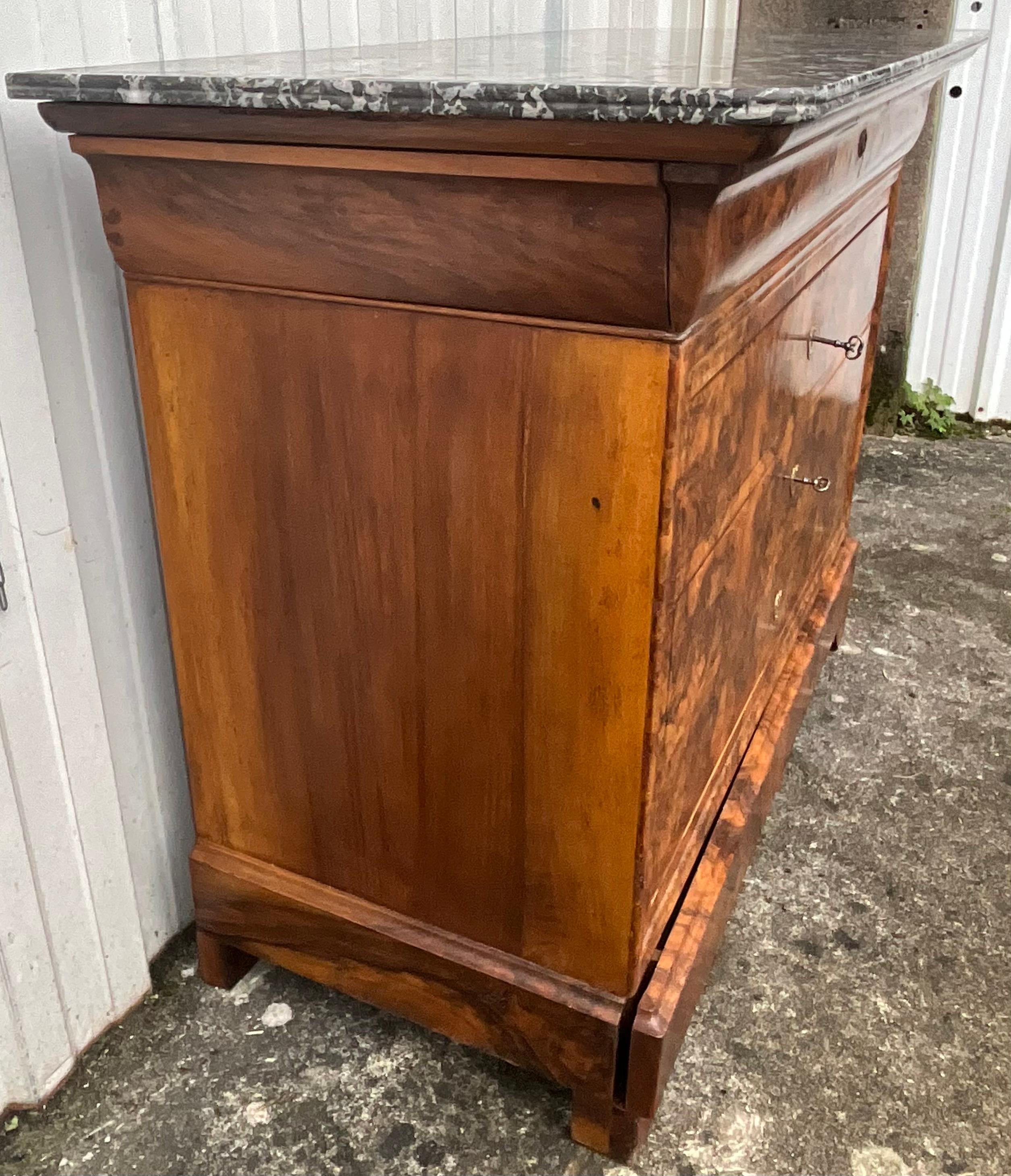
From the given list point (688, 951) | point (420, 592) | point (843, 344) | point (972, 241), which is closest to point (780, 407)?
point (843, 344)

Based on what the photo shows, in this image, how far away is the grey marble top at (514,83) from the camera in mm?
736

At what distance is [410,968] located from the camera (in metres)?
1.26

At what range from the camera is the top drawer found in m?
0.82

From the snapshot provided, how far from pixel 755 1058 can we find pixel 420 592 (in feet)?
2.46

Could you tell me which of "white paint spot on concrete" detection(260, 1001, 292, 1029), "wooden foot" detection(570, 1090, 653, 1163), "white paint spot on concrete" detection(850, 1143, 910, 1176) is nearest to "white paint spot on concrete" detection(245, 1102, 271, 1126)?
"white paint spot on concrete" detection(260, 1001, 292, 1029)

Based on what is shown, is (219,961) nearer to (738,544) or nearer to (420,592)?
(420,592)

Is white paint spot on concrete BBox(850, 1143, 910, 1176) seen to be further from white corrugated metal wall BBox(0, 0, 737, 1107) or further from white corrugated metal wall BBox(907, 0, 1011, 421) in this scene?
white corrugated metal wall BBox(907, 0, 1011, 421)

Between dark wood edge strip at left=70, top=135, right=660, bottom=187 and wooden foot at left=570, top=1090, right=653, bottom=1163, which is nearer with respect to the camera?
dark wood edge strip at left=70, top=135, right=660, bottom=187

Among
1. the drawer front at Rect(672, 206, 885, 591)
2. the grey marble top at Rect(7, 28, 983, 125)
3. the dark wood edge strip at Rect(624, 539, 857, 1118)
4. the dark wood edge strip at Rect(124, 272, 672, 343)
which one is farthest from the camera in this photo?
the dark wood edge strip at Rect(624, 539, 857, 1118)

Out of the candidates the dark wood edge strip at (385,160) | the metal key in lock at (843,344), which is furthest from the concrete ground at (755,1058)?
the dark wood edge strip at (385,160)

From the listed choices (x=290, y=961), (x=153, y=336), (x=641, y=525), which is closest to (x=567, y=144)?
(x=641, y=525)

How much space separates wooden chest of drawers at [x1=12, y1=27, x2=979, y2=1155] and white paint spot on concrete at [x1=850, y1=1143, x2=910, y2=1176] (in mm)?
244

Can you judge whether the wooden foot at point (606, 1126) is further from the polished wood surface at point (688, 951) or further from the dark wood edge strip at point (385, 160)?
the dark wood edge strip at point (385, 160)

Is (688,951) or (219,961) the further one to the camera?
(219,961)
